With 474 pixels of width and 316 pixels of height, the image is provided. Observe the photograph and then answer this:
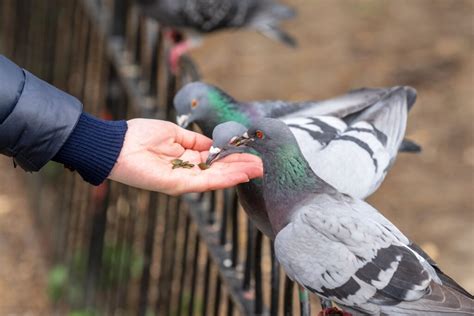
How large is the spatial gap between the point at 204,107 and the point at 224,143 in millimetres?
1028

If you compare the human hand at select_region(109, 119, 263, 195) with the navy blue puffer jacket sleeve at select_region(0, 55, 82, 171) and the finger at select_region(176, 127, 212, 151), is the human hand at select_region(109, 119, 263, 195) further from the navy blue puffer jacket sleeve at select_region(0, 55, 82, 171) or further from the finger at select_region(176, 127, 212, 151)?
the navy blue puffer jacket sleeve at select_region(0, 55, 82, 171)

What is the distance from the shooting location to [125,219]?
18.4ft

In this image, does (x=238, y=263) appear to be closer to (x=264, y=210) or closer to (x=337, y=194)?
(x=264, y=210)

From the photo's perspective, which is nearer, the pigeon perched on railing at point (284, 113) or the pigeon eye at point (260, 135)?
the pigeon eye at point (260, 135)

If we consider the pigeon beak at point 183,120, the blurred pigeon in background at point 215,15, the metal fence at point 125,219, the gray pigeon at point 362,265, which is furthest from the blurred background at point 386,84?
the gray pigeon at point 362,265

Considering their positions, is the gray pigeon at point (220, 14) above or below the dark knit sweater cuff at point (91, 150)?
above

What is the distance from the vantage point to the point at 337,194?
11.2 ft

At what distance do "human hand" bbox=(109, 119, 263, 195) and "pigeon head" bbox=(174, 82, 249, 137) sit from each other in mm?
687

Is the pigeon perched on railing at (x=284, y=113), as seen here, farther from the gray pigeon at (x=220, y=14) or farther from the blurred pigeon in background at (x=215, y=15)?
the gray pigeon at (x=220, y=14)

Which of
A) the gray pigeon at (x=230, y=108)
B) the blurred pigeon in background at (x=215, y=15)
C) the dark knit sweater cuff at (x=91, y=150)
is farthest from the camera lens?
the blurred pigeon in background at (x=215, y=15)

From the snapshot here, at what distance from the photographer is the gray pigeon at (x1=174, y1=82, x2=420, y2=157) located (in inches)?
176

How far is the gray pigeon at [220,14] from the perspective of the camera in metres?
7.06

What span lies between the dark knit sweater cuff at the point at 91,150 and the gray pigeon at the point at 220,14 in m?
3.33

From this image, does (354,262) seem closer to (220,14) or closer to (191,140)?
(191,140)
